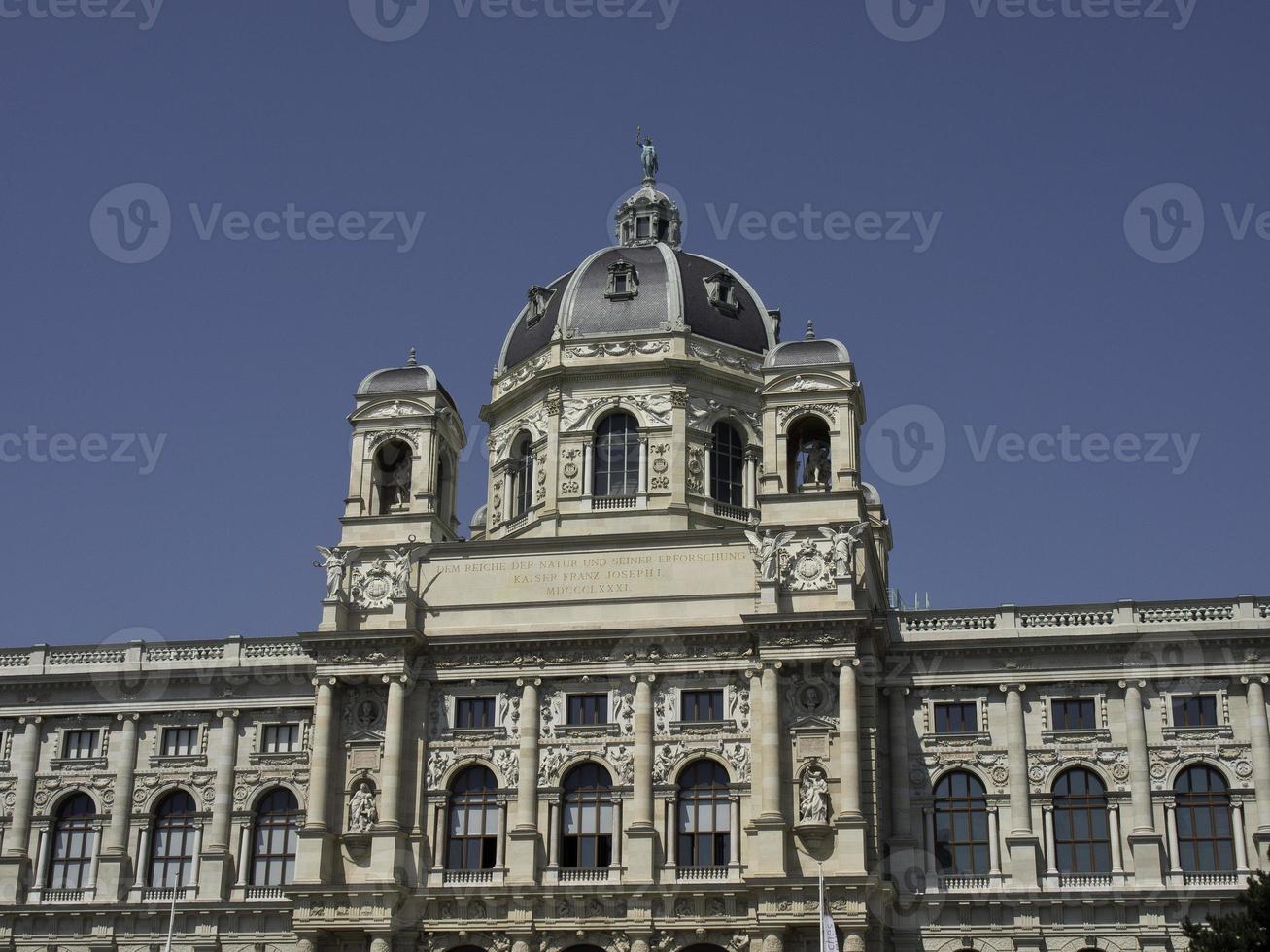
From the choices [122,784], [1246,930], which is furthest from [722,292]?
[1246,930]

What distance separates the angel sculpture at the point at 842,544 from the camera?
56.2 meters

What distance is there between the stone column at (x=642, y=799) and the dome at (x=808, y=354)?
40.1 feet

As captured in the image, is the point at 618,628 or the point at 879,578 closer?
the point at 618,628

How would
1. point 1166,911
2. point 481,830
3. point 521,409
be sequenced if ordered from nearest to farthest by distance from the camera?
point 1166,911, point 481,830, point 521,409

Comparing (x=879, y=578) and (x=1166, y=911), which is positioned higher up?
(x=879, y=578)

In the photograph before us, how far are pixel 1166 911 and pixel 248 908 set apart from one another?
29714mm

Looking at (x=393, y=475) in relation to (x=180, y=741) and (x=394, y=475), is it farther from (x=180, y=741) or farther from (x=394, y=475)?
(x=180, y=741)

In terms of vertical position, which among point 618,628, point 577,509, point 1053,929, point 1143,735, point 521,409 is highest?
point 521,409

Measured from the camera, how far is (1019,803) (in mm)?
55219

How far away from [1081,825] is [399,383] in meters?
28.2

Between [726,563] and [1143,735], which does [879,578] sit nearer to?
[726,563]

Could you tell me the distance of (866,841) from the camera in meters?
53.3

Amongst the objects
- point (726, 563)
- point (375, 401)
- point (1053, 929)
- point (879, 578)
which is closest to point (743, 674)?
point (726, 563)

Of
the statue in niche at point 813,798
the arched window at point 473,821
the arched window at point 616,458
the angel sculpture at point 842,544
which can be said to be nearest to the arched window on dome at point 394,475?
the arched window at point 616,458
